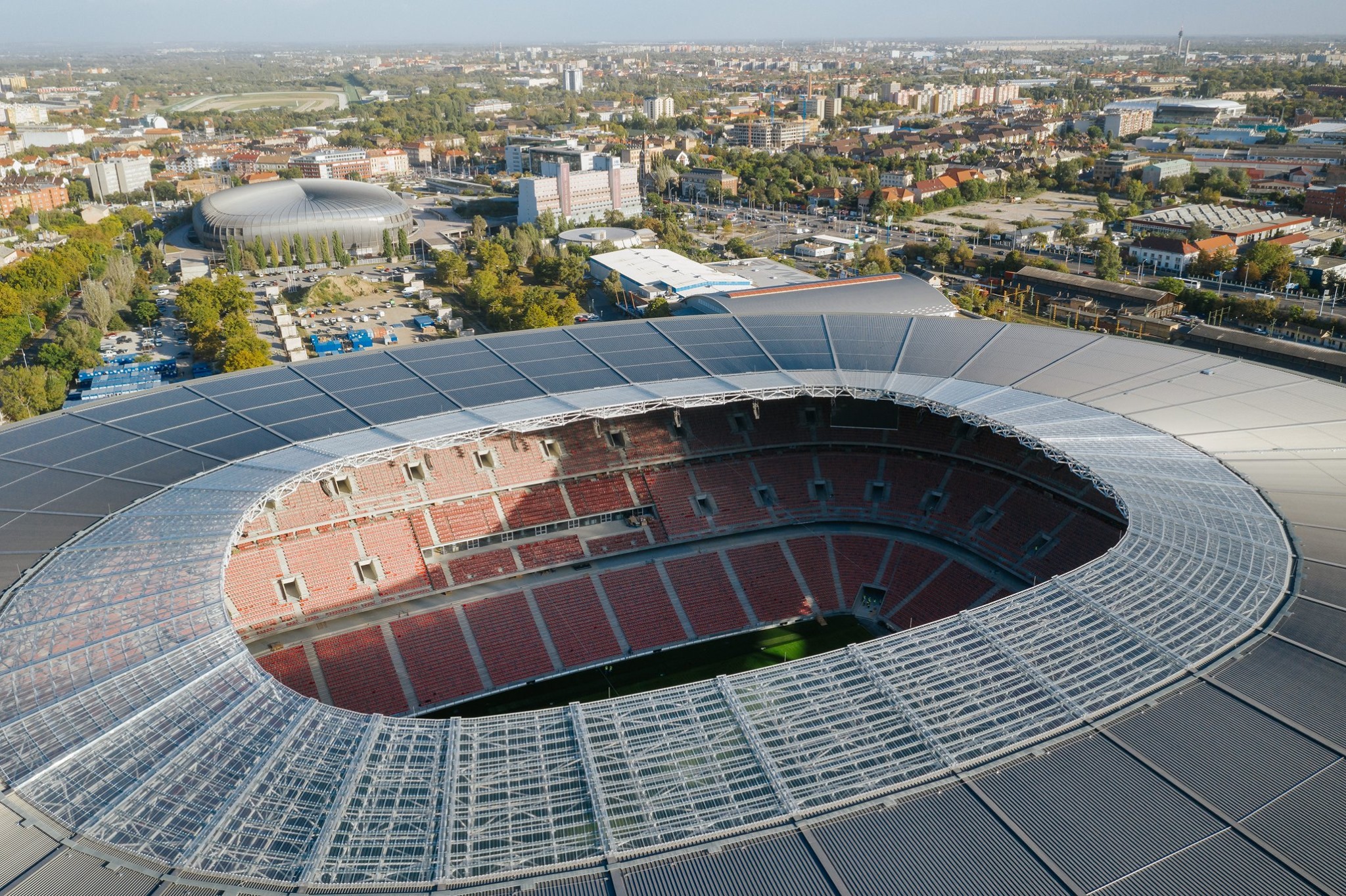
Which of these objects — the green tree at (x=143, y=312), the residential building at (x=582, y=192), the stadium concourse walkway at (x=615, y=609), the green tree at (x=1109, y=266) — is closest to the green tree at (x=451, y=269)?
the residential building at (x=582, y=192)

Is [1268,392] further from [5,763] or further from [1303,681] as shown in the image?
[5,763]

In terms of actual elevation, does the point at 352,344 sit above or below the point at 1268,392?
below

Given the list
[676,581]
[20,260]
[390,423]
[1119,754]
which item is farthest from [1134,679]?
[20,260]

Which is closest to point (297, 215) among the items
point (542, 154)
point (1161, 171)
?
point (542, 154)

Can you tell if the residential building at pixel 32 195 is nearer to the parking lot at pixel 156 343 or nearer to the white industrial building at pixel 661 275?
the parking lot at pixel 156 343

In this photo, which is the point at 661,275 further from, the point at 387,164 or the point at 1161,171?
the point at 387,164

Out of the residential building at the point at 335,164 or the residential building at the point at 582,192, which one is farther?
the residential building at the point at 335,164
